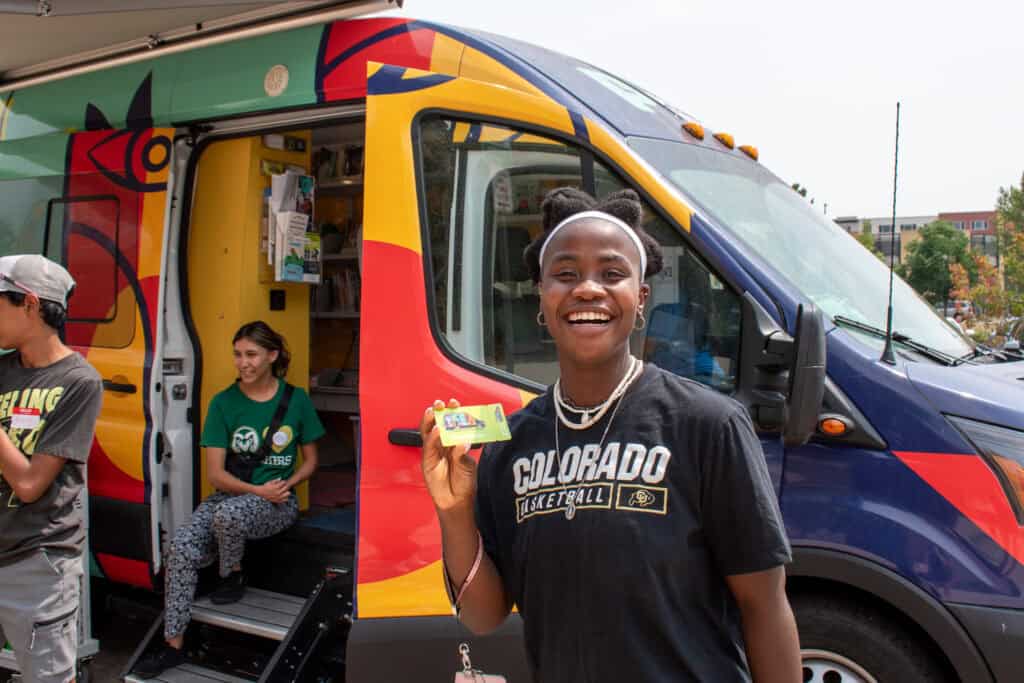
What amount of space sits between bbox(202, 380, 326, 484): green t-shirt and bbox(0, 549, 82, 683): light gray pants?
1.04 metres

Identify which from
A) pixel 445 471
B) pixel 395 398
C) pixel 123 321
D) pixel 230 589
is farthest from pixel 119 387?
pixel 445 471

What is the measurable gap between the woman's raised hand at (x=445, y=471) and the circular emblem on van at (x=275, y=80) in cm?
235

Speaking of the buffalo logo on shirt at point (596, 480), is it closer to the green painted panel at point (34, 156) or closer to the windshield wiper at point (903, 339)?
the windshield wiper at point (903, 339)

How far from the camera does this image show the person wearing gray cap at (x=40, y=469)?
9.51ft

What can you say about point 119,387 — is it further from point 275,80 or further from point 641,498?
point 641,498

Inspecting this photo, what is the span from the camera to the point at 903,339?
2744 mm

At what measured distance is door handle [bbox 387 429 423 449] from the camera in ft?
9.31

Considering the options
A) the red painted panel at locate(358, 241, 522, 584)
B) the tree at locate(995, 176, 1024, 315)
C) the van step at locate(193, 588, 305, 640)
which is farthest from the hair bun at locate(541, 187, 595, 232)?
the tree at locate(995, 176, 1024, 315)

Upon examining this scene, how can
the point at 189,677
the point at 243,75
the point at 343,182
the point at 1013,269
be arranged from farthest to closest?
the point at 1013,269 → the point at 343,182 → the point at 243,75 → the point at 189,677

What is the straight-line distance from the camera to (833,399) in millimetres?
2473

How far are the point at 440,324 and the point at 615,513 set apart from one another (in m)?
1.62

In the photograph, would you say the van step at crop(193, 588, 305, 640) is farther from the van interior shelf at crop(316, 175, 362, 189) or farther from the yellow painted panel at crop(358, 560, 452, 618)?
the van interior shelf at crop(316, 175, 362, 189)

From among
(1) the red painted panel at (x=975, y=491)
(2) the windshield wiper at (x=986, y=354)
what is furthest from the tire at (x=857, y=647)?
(2) the windshield wiper at (x=986, y=354)

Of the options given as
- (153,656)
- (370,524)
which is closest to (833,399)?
(370,524)
